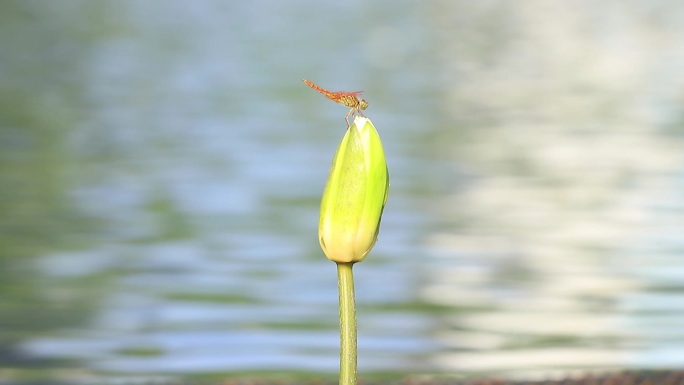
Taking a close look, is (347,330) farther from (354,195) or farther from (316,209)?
(316,209)

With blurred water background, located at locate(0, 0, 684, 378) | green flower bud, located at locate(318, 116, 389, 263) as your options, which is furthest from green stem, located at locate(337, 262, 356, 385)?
blurred water background, located at locate(0, 0, 684, 378)

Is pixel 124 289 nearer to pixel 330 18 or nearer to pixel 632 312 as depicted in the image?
pixel 632 312

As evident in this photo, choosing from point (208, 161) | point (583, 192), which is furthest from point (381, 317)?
point (208, 161)

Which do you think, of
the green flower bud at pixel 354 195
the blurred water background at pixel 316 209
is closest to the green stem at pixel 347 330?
the green flower bud at pixel 354 195

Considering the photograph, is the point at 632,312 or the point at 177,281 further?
the point at 177,281

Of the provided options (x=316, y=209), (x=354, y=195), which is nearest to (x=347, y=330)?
(x=354, y=195)
